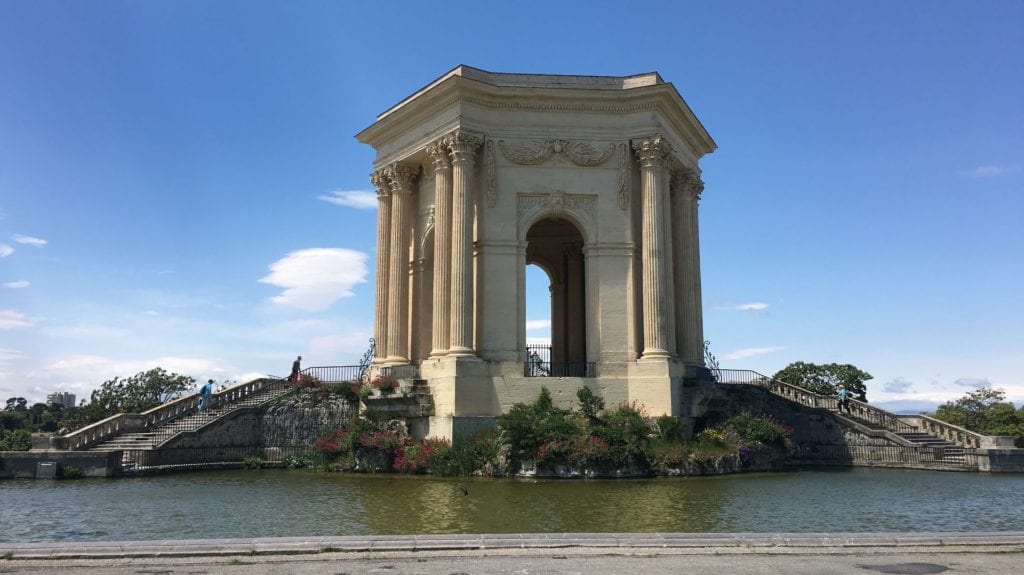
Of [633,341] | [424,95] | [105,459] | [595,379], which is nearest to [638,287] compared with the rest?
[633,341]

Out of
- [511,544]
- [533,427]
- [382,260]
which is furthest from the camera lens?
[382,260]

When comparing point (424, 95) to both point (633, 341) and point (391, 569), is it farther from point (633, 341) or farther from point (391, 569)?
point (391, 569)

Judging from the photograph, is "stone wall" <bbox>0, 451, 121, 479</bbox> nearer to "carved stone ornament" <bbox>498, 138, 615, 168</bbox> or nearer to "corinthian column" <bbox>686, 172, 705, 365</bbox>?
"carved stone ornament" <bbox>498, 138, 615, 168</bbox>

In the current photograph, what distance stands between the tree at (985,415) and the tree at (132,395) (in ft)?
161

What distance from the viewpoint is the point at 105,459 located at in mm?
24875

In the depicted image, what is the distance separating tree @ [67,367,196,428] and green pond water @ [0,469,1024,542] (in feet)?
56.4

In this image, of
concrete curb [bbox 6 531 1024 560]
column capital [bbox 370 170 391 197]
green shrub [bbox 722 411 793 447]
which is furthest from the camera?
column capital [bbox 370 170 391 197]

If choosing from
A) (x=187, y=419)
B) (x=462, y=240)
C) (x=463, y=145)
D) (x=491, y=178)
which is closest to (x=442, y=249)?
(x=462, y=240)

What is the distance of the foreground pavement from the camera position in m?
9.62

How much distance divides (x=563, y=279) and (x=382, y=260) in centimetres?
1110

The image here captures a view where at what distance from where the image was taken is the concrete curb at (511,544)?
10328 millimetres

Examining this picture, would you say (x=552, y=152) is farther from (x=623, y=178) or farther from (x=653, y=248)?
(x=653, y=248)

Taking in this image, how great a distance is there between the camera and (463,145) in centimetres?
2897

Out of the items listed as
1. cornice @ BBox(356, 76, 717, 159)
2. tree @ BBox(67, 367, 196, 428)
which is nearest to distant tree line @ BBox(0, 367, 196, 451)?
tree @ BBox(67, 367, 196, 428)
